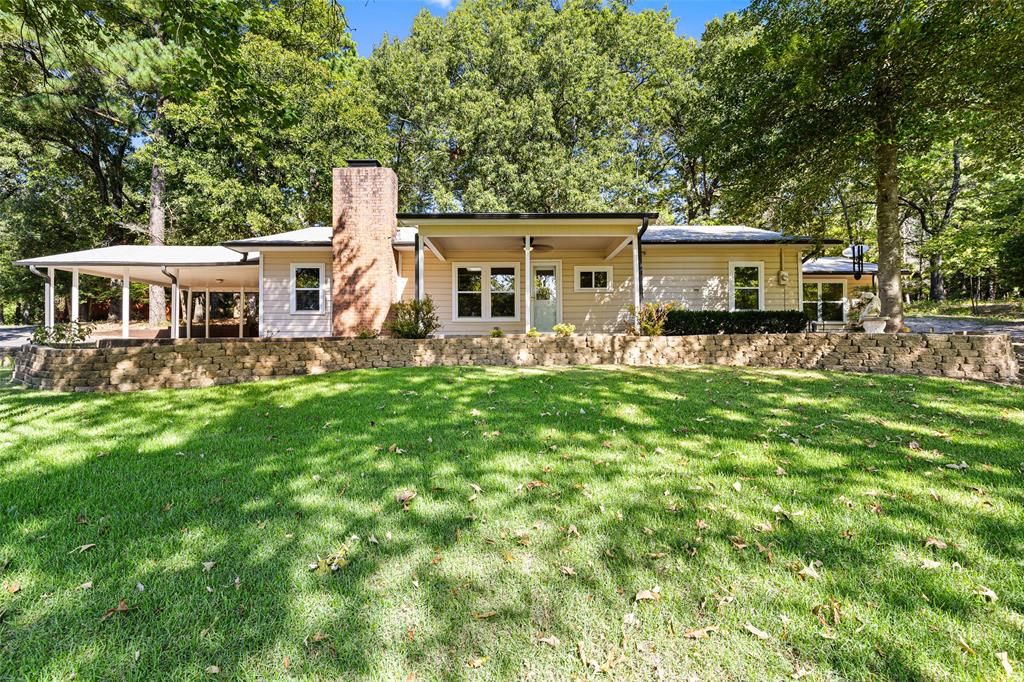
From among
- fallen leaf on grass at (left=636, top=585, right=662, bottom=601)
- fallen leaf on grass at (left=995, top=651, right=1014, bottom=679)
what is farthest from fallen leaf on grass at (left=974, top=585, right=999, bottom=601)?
fallen leaf on grass at (left=636, top=585, right=662, bottom=601)

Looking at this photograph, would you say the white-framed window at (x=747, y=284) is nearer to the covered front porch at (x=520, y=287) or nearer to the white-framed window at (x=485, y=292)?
the covered front porch at (x=520, y=287)

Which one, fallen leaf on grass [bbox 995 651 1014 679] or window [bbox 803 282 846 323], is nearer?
fallen leaf on grass [bbox 995 651 1014 679]

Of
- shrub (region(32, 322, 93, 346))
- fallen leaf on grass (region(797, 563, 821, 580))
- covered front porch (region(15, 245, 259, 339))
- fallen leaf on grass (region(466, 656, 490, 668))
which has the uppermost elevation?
covered front porch (region(15, 245, 259, 339))

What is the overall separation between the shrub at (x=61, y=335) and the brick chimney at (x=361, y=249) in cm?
522

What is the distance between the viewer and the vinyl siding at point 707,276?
13.7m

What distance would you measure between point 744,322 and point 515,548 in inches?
445

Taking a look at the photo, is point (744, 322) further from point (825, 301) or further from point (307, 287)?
point (307, 287)

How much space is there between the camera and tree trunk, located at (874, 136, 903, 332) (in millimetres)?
10430

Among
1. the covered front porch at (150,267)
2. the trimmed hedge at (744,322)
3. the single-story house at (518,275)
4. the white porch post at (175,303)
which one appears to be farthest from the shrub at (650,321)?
the white porch post at (175,303)

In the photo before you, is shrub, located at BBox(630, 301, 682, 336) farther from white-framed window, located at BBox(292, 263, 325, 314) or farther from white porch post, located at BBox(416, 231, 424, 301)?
white-framed window, located at BBox(292, 263, 325, 314)

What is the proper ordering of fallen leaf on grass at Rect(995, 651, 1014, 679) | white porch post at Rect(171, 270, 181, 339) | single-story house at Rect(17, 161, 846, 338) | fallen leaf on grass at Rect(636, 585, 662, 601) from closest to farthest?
fallen leaf on grass at Rect(995, 651, 1014, 679) < fallen leaf on grass at Rect(636, 585, 662, 601) < single-story house at Rect(17, 161, 846, 338) < white porch post at Rect(171, 270, 181, 339)

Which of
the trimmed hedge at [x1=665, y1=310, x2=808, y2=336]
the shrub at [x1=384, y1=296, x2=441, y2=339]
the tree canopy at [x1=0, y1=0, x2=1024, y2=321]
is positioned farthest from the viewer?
the trimmed hedge at [x1=665, y1=310, x2=808, y2=336]

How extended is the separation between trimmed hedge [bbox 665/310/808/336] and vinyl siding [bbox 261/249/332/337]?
10853mm

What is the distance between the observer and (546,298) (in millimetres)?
14102
